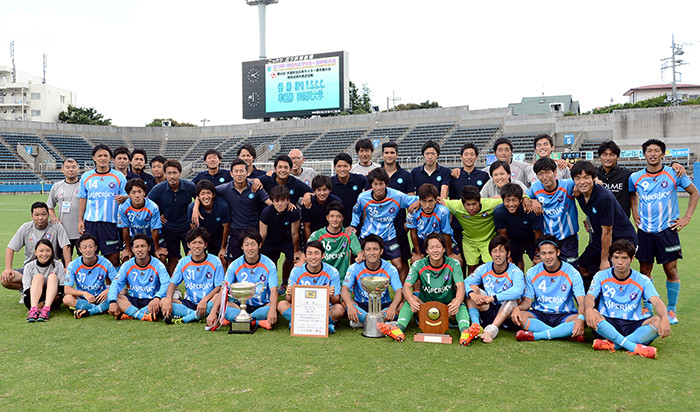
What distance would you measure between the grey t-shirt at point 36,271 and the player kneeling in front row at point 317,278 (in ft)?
8.47

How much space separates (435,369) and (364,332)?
3.47 feet

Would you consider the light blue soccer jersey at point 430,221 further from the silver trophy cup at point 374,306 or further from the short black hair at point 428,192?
the silver trophy cup at point 374,306

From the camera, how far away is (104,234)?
6203mm

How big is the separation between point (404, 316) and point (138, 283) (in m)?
2.85

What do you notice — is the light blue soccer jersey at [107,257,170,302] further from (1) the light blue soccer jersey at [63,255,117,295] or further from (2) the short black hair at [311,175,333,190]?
(2) the short black hair at [311,175,333,190]

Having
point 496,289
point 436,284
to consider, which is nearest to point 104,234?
point 436,284

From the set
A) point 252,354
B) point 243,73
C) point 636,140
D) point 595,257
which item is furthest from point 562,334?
point 243,73

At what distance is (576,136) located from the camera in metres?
30.3

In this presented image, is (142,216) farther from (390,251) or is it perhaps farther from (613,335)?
(613,335)

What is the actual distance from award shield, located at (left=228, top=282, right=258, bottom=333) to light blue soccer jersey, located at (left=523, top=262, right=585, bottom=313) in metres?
2.62

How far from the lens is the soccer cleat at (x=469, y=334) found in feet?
14.2

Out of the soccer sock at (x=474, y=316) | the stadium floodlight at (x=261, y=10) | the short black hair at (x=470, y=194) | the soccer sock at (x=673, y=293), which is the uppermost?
the stadium floodlight at (x=261, y=10)

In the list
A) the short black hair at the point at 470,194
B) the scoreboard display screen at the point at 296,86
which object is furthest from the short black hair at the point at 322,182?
the scoreboard display screen at the point at 296,86

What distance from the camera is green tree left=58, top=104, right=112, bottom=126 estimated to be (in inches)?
2153
